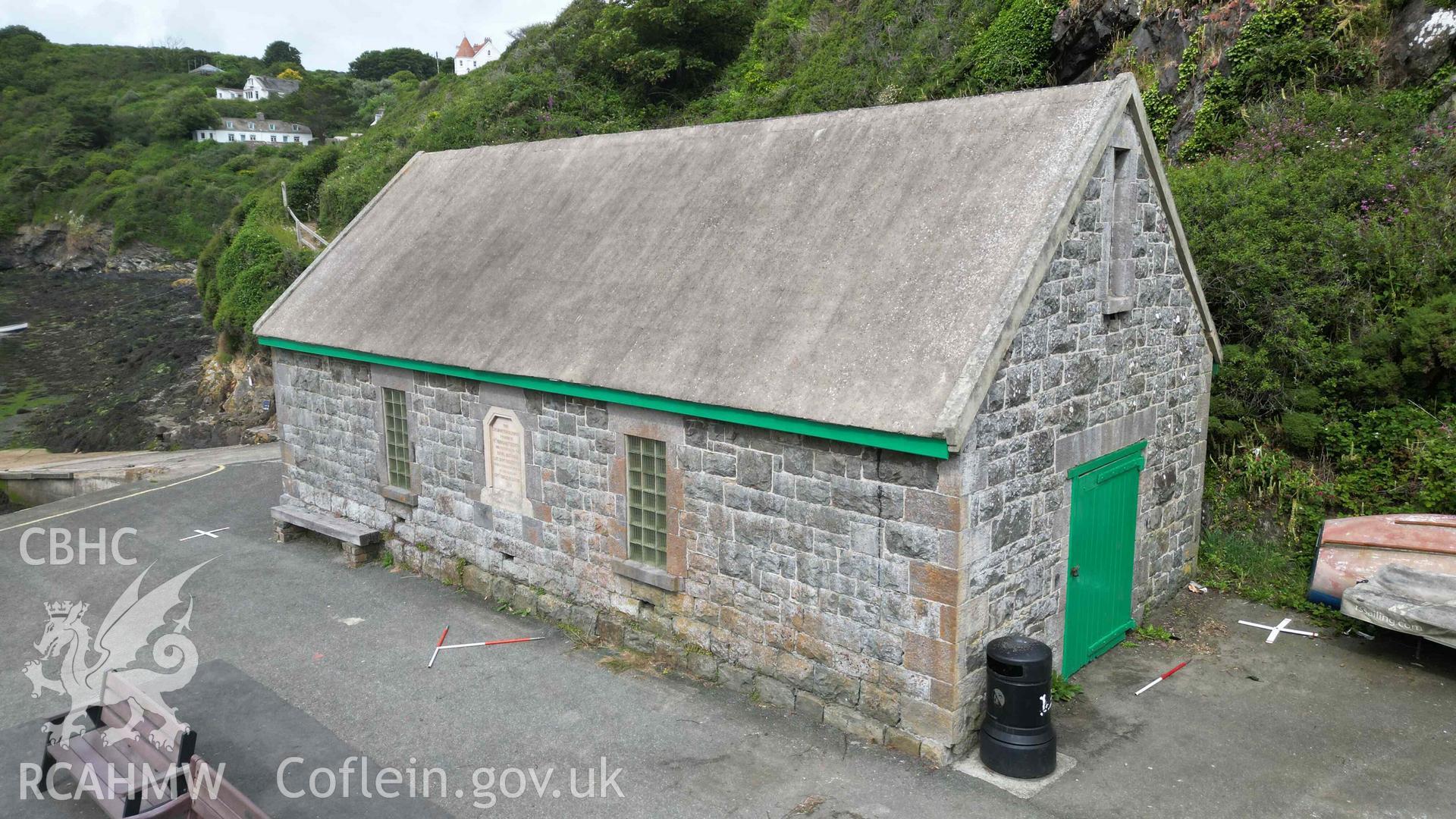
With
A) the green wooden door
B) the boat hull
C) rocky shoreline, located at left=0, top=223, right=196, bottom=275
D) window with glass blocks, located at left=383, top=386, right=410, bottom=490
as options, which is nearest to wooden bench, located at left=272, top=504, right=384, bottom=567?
window with glass blocks, located at left=383, top=386, right=410, bottom=490

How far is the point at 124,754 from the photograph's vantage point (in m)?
7.46

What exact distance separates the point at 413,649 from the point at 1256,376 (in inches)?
435

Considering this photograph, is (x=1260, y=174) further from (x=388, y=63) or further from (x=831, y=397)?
(x=388, y=63)

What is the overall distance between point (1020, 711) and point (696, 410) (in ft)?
12.6

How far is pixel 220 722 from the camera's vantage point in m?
9.16

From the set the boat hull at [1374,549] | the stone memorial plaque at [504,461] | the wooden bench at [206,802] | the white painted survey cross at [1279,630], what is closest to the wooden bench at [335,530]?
the stone memorial plaque at [504,461]

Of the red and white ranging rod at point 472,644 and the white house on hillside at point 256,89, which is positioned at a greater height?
the white house on hillside at point 256,89

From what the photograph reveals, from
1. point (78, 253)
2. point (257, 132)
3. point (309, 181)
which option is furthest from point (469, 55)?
point (309, 181)

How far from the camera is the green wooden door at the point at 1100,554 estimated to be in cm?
928

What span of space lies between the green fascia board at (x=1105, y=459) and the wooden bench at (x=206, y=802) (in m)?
7.19

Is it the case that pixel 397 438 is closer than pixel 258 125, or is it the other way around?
pixel 397 438

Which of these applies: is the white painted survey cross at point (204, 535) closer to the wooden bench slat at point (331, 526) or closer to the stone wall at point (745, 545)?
the wooden bench slat at point (331, 526)

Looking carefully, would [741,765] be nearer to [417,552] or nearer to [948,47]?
[417,552]

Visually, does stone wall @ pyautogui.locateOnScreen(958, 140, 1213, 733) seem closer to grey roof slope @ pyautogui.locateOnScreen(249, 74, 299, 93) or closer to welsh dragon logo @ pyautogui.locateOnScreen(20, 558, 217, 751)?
welsh dragon logo @ pyautogui.locateOnScreen(20, 558, 217, 751)
